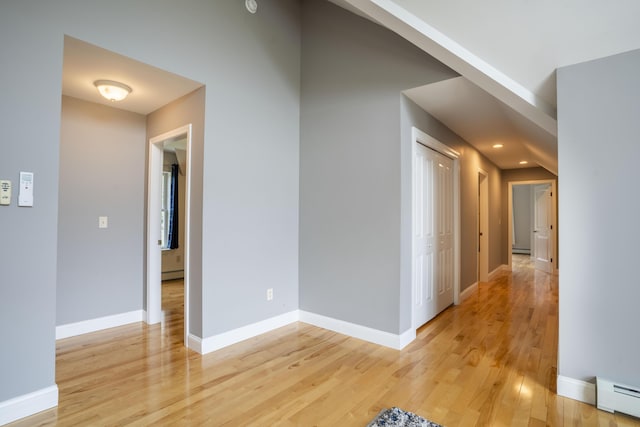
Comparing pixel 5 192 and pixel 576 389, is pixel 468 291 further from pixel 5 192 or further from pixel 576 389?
pixel 5 192

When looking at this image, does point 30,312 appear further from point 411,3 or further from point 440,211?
point 440,211

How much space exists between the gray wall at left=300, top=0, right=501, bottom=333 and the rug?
105 centimetres

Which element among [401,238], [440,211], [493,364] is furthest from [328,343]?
[440,211]

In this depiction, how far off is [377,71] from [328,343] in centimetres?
271

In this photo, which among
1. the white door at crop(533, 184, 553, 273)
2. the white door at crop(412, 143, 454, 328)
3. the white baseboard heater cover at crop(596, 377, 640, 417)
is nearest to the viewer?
the white baseboard heater cover at crop(596, 377, 640, 417)

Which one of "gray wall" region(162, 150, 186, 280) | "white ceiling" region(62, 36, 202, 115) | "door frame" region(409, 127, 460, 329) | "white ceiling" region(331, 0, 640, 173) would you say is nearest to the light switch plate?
"white ceiling" region(62, 36, 202, 115)

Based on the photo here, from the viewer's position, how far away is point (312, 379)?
242 centimetres

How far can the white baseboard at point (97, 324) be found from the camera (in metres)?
3.18

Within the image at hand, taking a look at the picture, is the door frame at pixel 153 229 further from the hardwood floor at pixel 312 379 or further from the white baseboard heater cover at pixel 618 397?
the white baseboard heater cover at pixel 618 397

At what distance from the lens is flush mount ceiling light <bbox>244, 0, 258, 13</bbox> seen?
10.4 ft

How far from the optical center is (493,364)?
265cm

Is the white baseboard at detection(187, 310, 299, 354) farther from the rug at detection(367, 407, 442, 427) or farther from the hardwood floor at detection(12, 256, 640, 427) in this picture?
the rug at detection(367, 407, 442, 427)

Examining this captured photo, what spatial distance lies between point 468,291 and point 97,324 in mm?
4954

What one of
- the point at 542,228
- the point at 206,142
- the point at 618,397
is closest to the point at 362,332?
the point at 618,397
